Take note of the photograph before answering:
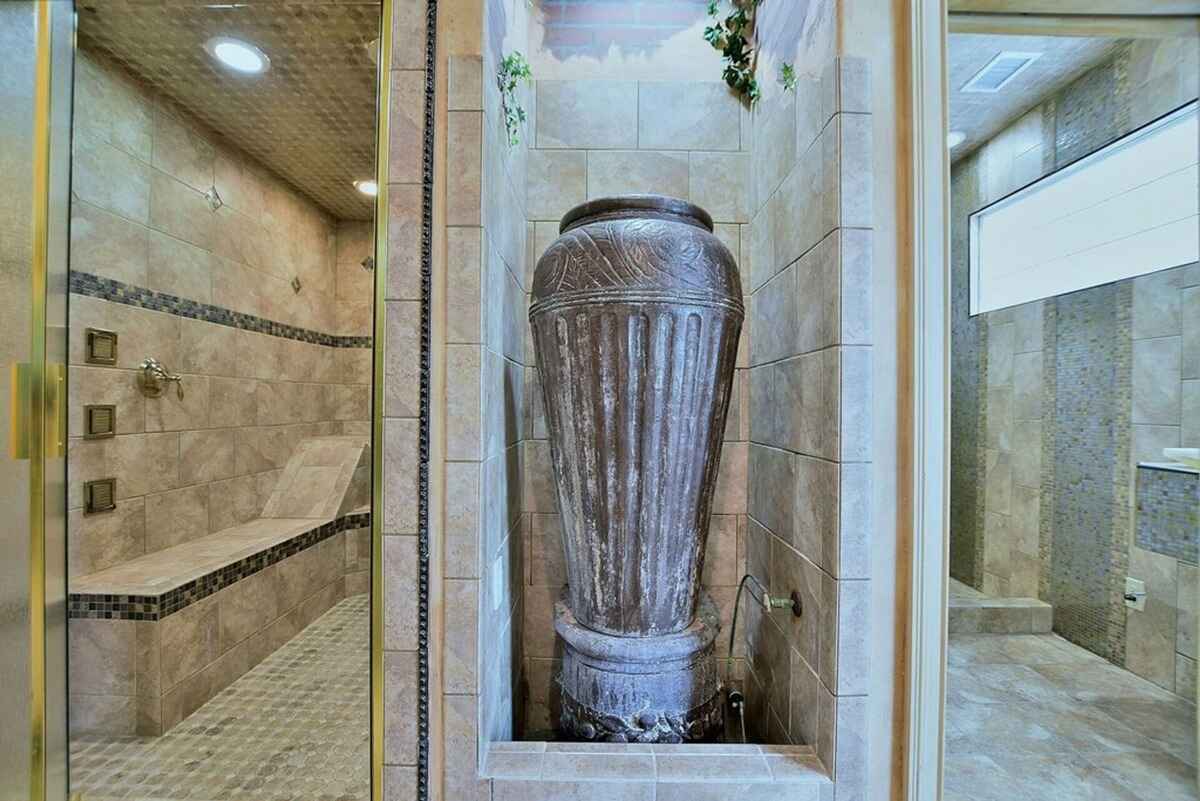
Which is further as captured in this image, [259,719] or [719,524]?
[719,524]

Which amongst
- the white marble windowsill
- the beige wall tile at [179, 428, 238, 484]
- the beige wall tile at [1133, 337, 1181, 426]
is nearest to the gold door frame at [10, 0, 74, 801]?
the beige wall tile at [179, 428, 238, 484]

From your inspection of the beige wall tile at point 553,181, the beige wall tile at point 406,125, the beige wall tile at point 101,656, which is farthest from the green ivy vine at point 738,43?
the beige wall tile at point 101,656

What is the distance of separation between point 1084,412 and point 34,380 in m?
2.42

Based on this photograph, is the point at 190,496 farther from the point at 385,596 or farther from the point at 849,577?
the point at 849,577

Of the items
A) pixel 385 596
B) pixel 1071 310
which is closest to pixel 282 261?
pixel 385 596

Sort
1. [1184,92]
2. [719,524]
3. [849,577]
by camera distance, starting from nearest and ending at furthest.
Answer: [849,577]
[1184,92]
[719,524]

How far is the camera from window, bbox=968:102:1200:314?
112cm

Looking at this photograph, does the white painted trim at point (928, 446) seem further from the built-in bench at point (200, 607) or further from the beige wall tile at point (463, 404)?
the built-in bench at point (200, 607)

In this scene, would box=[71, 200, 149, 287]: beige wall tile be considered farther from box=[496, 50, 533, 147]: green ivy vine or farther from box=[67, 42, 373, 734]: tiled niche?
box=[496, 50, 533, 147]: green ivy vine

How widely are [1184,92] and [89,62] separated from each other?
8.23 feet

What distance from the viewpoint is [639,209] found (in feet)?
3.95

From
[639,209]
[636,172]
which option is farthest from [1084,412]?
[636,172]

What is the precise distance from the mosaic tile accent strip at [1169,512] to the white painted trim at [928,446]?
574 mm

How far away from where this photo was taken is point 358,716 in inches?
44.2
